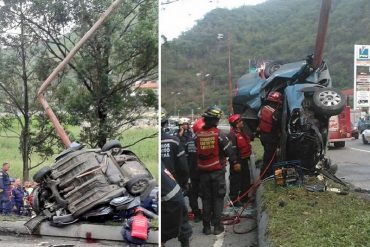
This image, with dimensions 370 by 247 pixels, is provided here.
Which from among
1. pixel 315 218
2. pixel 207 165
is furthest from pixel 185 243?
pixel 315 218

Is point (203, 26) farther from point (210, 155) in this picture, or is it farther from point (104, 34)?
point (104, 34)

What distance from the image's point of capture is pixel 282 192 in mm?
3160

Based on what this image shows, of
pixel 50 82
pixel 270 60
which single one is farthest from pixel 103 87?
pixel 270 60

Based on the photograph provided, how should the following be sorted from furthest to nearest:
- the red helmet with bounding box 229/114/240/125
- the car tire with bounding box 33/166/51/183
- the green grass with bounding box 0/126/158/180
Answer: the red helmet with bounding box 229/114/240/125 → the car tire with bounding box 33/166/51/183 → the green grass with bounding box 0/126/158/180

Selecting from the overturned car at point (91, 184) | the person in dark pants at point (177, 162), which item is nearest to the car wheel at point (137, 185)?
the overturned car at point (91, 184)

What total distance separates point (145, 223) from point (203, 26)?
2.90 feet

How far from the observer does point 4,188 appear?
155 inches

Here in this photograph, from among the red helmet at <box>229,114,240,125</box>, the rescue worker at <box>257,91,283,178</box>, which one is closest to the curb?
the red helmet at <box>229,114,240,125</box>

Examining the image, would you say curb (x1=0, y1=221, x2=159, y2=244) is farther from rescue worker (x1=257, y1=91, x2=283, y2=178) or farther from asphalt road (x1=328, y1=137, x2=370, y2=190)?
asphalt road (x1=328, y1=137, x2=370, y2=190)

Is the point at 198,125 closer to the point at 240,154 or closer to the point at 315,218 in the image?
the point at 315,218

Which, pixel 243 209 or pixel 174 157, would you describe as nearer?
pixel 174 157

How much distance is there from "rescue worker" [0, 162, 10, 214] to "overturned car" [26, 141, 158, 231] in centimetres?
64

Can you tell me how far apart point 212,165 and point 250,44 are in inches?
27.5

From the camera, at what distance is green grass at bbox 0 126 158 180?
9.18ft
